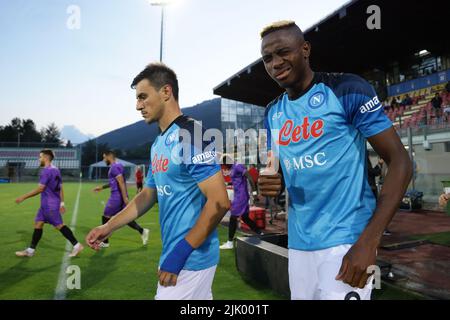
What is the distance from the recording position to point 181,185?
2.11 m

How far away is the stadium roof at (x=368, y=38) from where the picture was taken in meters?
17.0

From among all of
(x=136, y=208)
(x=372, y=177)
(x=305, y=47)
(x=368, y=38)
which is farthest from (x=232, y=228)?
(x=368, y=38)

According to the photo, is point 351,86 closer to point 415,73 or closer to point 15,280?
point 15,280

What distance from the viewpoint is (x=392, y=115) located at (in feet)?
74.9

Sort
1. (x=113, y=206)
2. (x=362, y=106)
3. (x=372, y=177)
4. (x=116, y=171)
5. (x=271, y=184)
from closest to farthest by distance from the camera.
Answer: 1. (x=362, y=106)
2. (x=271, y=184)
3. (x=372, y=177)
4. (x=113, y=206)
5. (x=116, y=171)

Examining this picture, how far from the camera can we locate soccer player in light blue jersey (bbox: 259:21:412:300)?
153 cm

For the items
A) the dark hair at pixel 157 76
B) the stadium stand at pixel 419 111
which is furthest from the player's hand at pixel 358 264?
the stadium stand at pixel 419 111

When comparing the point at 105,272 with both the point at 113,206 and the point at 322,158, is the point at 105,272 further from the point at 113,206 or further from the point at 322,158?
the point at 322,158

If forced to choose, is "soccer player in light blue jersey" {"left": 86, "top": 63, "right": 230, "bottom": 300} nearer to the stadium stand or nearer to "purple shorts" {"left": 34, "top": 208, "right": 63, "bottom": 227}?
"purple shorts" {"left": 34, "top": 208, "right": 63, "bottom": 227}

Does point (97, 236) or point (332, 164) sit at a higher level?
point (332, 164)

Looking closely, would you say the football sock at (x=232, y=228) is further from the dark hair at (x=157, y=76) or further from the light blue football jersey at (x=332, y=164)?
the light blue football jersey at (x=332, y=164)

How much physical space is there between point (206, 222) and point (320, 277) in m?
0.63
